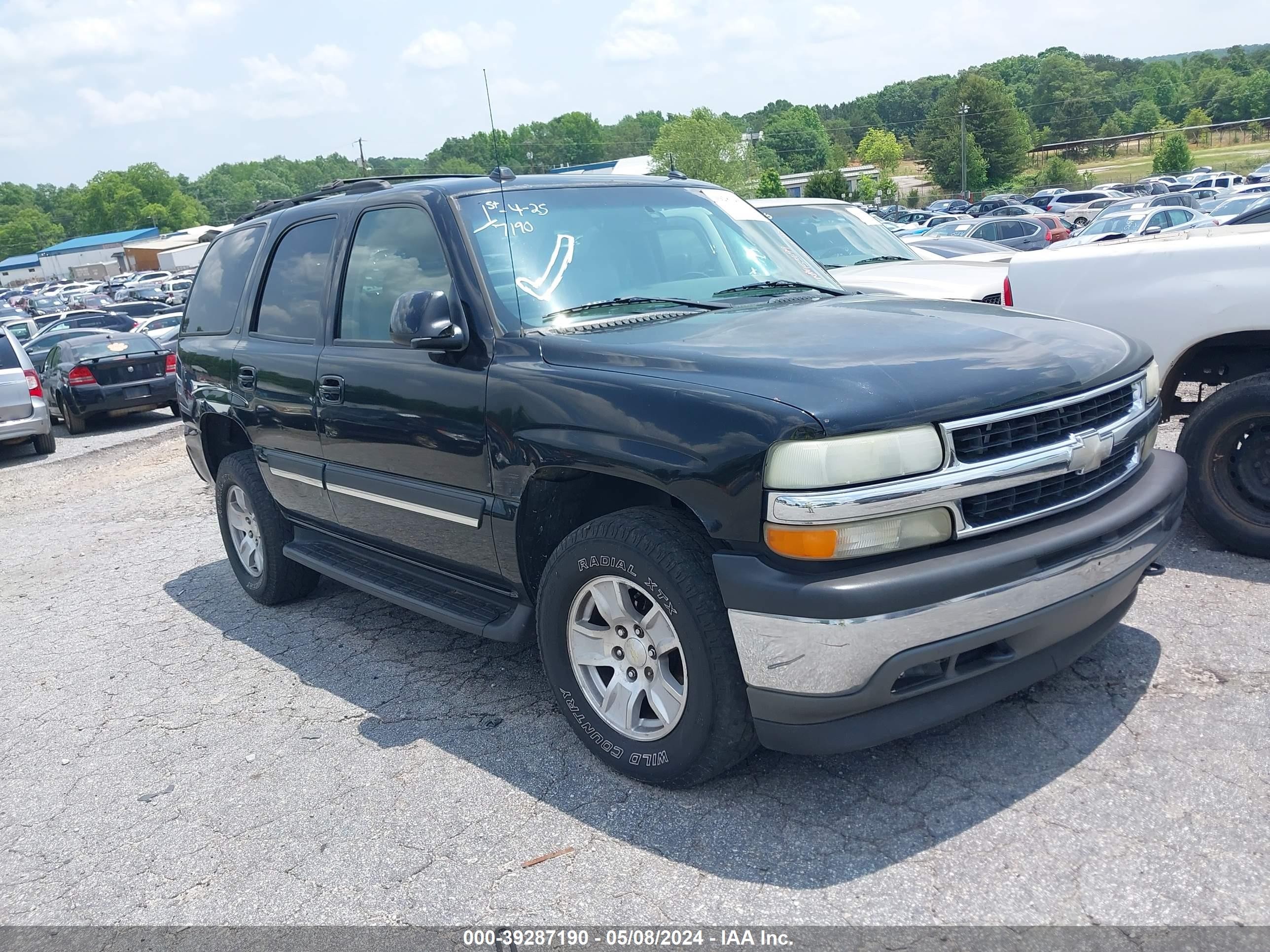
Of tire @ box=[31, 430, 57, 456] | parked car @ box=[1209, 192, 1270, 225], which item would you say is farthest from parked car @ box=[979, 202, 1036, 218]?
tire @ box=[31, 430, 57, 456]

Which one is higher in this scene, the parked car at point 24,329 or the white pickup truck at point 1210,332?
the white pickup truck at point 1210,332

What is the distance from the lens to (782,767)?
3.41 meters

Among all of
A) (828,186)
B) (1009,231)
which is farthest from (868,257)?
(828,186)

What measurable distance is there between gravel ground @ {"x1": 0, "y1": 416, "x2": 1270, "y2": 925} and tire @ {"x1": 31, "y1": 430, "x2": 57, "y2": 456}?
30.7 ft

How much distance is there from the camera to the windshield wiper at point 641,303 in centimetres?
379

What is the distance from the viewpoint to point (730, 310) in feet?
12.6

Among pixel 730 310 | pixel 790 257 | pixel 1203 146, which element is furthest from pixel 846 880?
pixel 1203 146

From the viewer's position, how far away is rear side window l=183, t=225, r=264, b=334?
5512 millimetres

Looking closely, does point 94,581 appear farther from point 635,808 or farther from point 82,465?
point 82,465

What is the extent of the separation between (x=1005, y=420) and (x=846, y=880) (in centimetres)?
134

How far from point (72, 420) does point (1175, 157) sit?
7321 centimetres

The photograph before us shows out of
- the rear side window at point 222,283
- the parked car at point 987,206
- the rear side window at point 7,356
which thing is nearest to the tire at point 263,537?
the rear side window at point 222,283

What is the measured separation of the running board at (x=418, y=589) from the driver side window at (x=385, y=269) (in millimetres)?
993

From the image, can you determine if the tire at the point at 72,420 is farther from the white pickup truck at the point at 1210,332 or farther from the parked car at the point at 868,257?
the white pickup truck at the point at 1210,332
